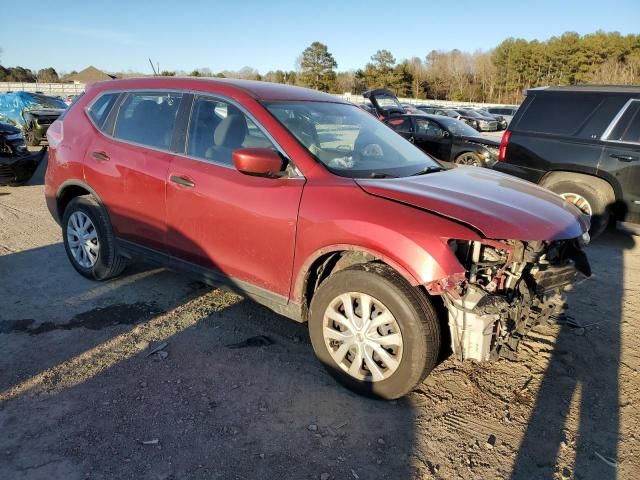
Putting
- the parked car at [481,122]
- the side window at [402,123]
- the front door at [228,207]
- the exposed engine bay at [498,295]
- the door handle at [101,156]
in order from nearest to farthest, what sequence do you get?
→ the exposed engine bay at [498,295]
the front door at [228,207]
the door handle at [101,156]
the side window at [402,123]
the parked car at [481,122]

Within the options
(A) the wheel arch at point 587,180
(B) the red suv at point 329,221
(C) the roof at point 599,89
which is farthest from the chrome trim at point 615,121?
(B) the red suv at point 329,221

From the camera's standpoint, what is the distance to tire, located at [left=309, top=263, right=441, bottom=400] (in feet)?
8.91

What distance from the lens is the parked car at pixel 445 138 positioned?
1231 centimetres

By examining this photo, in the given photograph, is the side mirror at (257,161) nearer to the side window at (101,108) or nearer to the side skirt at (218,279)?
the side skirt at (218,279)

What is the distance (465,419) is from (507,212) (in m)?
1.26

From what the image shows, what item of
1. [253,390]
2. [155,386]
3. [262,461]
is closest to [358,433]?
[262,461]

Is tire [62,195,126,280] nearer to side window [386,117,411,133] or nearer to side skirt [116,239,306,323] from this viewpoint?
side skirt [116,239,306,323]

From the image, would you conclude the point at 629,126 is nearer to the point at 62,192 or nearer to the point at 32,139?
the point at 62,192

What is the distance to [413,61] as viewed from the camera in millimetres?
87375

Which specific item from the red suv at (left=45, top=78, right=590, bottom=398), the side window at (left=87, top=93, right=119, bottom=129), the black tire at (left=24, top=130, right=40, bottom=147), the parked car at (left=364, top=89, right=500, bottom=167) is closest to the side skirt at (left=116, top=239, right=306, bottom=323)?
the red suv at (left=45, top=78, right=590, bottom=398)

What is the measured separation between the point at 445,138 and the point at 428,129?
0.65 metres

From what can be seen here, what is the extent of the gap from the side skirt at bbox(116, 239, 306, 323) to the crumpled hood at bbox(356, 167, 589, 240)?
39.6 inches

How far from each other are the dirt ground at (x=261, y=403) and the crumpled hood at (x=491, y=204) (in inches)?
43.5

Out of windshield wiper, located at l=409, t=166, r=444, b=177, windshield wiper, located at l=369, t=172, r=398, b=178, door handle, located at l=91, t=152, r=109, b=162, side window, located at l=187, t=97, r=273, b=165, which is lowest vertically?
door handle, located at l=91, t=152, r=109, b=162
